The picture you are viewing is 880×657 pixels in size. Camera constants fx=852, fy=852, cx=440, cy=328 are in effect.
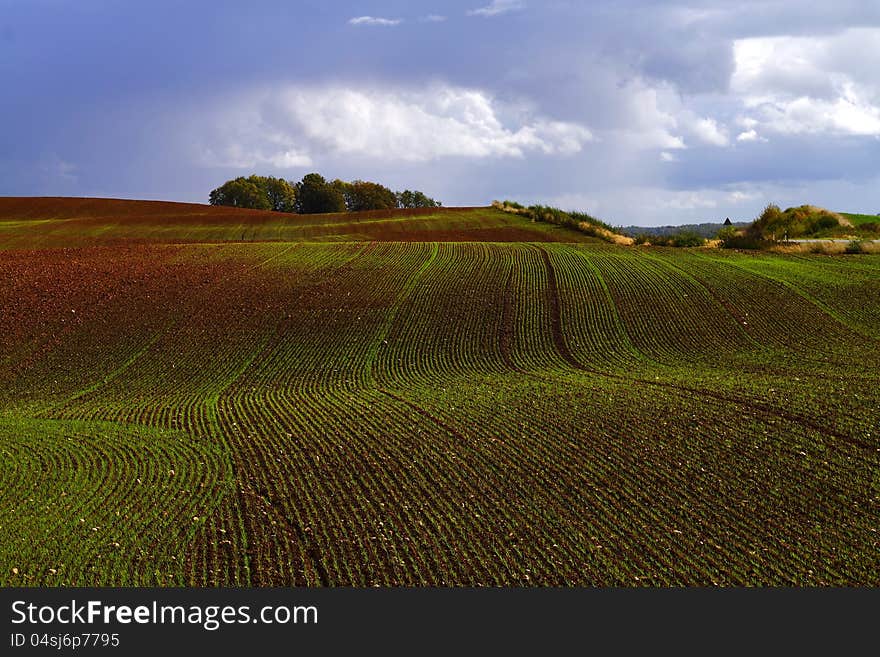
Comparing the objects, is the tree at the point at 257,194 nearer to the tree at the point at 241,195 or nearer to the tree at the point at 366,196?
the tree at the point at 241,195

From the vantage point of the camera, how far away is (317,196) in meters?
106

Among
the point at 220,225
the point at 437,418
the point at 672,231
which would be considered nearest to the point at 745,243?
the point at 672,231

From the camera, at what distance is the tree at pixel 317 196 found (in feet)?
343

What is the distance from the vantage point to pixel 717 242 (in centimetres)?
5128

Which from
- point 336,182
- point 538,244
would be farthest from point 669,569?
point 336,182

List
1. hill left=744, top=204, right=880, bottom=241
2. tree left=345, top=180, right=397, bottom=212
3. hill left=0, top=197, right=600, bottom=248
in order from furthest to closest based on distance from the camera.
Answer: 1. tree left=345, top=180, right=397, bottom=212
2. hill left=0, top=197, right=600, bottom=248
3. hill left=744, top=204, right=880, bottom=241

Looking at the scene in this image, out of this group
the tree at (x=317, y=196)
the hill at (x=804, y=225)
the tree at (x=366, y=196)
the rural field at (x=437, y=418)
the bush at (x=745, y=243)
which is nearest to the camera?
the rural field at (x=437, y=418)

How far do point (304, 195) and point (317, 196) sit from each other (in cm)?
282

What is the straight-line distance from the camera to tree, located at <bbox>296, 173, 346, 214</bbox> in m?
104

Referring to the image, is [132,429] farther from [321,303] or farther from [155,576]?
[321,303]

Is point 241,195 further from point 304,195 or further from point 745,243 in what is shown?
point 745,243

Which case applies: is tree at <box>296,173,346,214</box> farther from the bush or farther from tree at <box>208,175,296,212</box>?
the bush

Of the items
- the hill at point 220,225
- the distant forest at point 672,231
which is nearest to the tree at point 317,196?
the hill at point 220,225

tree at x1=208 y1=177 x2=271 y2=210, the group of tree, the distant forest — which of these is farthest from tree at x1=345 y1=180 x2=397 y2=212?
the distant forest
